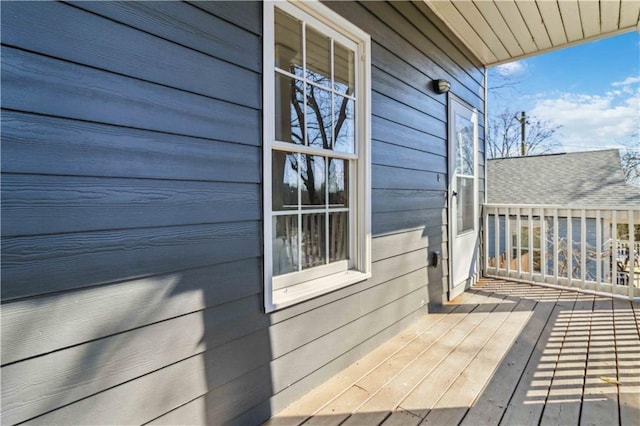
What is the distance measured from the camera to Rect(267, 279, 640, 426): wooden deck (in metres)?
1.65

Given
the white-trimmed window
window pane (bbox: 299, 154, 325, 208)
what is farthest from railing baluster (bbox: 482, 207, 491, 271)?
Result: window pane (bbox: 299, 154, 325, 208)

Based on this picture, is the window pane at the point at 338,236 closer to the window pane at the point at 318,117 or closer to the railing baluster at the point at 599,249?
the window pane at the point at 318,117

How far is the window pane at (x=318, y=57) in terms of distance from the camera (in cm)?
192

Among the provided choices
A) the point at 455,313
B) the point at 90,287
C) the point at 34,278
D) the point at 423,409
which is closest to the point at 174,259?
the point at 90,287

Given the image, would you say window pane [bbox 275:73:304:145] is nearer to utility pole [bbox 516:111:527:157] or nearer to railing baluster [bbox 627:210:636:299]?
railing baluster [bbox 627:210:636:299]

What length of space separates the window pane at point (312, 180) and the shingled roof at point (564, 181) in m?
5.70

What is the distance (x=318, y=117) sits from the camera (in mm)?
1983

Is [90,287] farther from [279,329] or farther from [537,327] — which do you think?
[537,327]

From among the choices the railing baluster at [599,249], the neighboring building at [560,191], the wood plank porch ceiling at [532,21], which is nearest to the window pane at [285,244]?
the wood plank porch ceiling at [532,21]

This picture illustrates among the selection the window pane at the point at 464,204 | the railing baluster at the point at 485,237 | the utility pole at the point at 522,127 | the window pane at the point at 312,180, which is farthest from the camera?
the utility pole at the point at 522,127

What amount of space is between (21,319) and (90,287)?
0.18 m

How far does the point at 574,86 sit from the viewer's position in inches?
461

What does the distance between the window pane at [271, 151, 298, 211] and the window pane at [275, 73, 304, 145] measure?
0.10 metres

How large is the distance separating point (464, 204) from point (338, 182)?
242 centimetres
